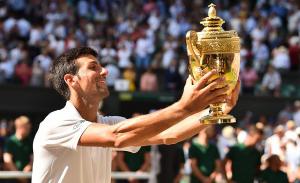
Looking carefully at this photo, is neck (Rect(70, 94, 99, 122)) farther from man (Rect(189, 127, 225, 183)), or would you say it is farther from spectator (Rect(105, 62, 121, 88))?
spectator (Rect(105, 62, 121, 88))

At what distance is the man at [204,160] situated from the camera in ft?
40.0

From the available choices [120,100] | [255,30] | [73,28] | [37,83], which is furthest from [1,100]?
[255,30]

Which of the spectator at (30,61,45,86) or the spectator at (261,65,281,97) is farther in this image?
the spectator at (261,65,281,97)

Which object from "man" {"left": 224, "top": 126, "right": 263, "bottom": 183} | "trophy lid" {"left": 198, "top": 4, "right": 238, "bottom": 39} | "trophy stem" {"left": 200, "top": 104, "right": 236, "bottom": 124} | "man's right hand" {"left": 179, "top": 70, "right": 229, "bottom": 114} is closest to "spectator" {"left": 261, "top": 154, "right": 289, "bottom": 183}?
"man" {"left": 224, "top": 126, "right": 263, "bottom": 183}

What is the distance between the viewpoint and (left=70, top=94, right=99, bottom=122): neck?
18.3ft

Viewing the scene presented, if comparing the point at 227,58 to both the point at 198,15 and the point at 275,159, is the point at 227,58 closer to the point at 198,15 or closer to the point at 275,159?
the point at 275,159

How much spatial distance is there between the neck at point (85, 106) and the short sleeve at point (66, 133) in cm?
34

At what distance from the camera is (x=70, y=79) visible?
563 cm

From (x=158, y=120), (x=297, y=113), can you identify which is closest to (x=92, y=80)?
(x=158, y=120)

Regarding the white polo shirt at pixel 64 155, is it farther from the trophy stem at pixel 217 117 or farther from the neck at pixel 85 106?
the trophy stem at pixel 217 117

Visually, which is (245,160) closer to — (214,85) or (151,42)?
(214,85)

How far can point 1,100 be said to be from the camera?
20266 millimetres

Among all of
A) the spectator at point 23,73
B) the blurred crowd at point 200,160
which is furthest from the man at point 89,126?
the spectator at point 23,73

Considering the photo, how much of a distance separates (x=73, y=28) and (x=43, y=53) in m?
2.83
